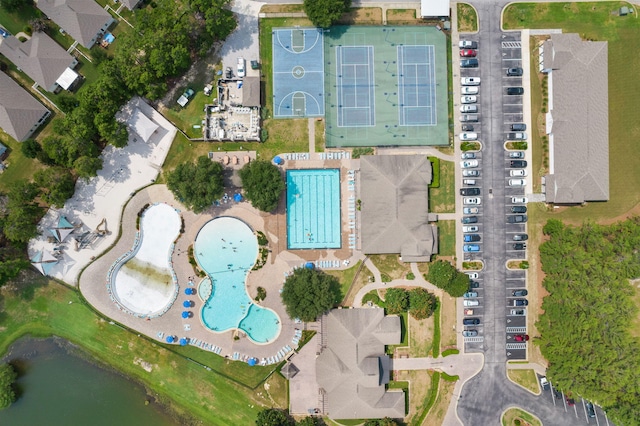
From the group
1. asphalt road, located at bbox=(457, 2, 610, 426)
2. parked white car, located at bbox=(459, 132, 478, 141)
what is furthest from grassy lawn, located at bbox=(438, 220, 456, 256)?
parked white car, located at bbox=(459, 132, 478, 141)

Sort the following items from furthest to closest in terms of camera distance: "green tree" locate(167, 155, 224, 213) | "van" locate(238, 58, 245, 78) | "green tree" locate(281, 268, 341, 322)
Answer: "van" locate(238, 58, 245, 78)
"green tree" locate(281, 268, 341, 322)
"green tree" locate(167, 155, 224, 213)

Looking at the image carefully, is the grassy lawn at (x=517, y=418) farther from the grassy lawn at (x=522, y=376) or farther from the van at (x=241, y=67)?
the van at (x=241, y=67)

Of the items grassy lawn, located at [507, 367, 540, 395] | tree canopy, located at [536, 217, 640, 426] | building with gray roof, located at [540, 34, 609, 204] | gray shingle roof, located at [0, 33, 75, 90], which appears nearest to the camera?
tree canopy, located at [536, 217, 640, 426]

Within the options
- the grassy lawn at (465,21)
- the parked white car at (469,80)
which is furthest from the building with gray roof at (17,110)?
the grassy lawn at (465,21)

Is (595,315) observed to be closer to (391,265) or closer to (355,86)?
(391,265)

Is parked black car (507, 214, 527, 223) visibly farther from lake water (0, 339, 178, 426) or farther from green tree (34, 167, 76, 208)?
green tree (34, 167, 76, 208)

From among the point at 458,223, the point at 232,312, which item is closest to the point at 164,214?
the point at 232,312
